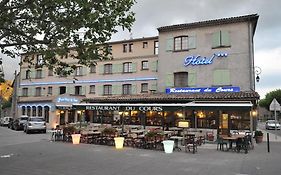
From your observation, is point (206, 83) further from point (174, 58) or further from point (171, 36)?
point (171, 36)

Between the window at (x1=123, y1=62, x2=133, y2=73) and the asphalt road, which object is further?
the window at (x1=123, y1=62, x2=133, y2=73)

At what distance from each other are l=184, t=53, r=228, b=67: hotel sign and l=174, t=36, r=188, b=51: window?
1276mm

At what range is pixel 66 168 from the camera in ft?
37.4

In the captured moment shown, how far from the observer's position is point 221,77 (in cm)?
2722

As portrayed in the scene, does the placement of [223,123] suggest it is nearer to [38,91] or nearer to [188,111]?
[188,111]

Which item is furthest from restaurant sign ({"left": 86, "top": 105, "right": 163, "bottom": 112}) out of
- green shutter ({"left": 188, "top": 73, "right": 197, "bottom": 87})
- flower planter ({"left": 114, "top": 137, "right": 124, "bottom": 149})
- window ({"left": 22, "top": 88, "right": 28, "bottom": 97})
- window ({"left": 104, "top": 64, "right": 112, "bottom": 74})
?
window ({"left": 22, "top": 88, "right": 28, "bottom": 97})

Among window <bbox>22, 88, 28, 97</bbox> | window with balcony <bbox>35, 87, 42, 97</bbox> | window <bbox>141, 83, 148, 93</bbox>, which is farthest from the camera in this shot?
window <bbox>22, 88, 28, 97</bbox>

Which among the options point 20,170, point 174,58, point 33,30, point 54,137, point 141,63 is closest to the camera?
point 20,170

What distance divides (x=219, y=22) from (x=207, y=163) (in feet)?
58.6

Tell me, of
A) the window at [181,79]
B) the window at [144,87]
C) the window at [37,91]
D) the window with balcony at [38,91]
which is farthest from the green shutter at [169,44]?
the window at [37,91]

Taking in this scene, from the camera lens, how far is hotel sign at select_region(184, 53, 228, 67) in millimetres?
27453

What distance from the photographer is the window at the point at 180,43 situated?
29359 mm

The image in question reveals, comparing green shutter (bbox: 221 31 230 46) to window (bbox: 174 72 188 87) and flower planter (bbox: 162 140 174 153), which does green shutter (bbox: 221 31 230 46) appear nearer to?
window (bbox: 174 72 188 87)

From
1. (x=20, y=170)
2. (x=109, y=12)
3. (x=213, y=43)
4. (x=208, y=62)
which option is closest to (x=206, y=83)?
(x=208, y=62)
